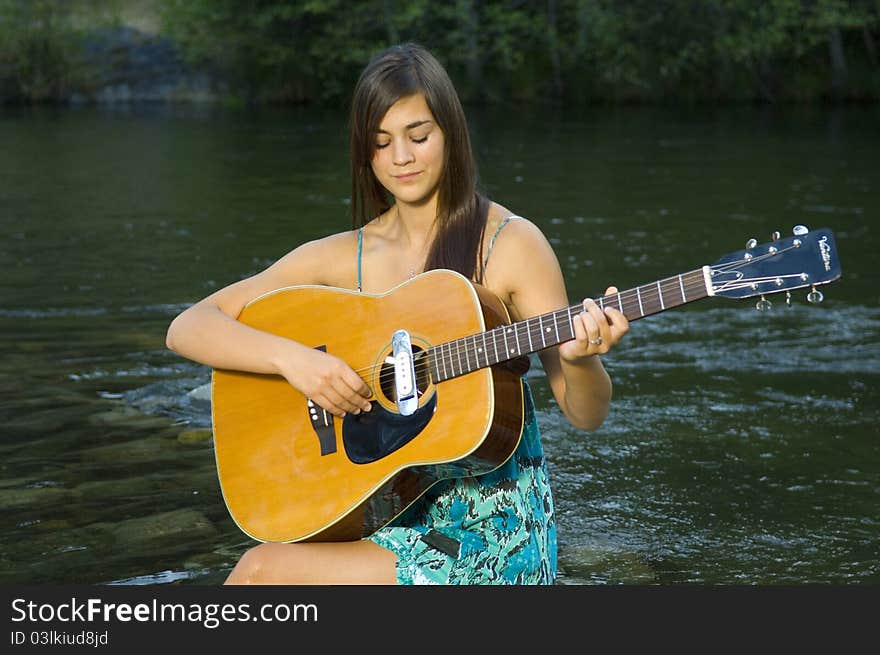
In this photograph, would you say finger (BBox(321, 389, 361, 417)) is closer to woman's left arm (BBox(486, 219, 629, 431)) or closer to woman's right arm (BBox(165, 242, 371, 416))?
woman's right arm (BBox(165, 242, 371, 416))

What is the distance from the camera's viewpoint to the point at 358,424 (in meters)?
3.10

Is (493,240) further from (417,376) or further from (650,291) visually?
(650,291)

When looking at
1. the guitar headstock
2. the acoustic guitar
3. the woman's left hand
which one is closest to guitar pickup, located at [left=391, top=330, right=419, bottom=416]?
the acoustic guitar

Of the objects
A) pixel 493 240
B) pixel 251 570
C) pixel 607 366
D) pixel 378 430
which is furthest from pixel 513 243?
pixel 607 366

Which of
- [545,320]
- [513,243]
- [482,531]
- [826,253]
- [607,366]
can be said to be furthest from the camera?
[607,366]

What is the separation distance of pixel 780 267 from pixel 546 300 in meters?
0.61

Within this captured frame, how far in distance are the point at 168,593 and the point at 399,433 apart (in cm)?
61

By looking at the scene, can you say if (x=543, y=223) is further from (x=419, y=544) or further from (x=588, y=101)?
(x=588, y=101)

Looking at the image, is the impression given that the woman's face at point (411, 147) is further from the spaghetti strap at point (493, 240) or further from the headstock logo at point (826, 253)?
the headstock logo at point (826, 253)

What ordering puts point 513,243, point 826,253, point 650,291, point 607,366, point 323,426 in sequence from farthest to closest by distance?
point 607,366, point 323,426, point 513,243, point 650,291, point 826,253

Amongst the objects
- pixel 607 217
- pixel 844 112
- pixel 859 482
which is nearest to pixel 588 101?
pixel 844 112

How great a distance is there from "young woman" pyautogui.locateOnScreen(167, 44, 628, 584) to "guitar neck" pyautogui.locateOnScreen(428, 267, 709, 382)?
4 cm

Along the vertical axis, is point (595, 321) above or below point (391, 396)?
above

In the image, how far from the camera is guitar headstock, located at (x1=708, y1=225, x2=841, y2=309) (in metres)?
2.51
